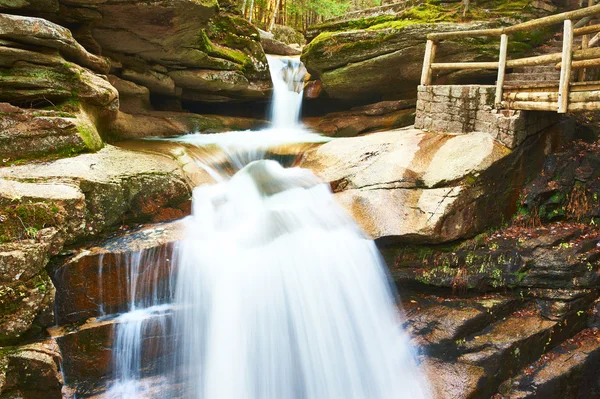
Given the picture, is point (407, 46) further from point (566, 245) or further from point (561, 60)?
point (566, 245)

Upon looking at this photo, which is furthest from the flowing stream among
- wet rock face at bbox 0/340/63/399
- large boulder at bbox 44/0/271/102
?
large boulder at bbox 44/0/271/102

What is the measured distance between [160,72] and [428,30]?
694 cm

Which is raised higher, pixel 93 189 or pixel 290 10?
pixel 290 10

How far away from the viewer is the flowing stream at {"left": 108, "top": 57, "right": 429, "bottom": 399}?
5.44 metres

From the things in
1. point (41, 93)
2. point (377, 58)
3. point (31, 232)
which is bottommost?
point (31, 232)

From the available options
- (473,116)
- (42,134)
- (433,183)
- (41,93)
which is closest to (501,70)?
(473,116)

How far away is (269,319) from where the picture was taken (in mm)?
→ 5816

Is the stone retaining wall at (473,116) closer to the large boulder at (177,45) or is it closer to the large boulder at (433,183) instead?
the large boulder at (433,183)

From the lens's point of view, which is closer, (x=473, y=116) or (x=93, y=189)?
(x=93, y=189)

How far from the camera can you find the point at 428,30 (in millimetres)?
9938

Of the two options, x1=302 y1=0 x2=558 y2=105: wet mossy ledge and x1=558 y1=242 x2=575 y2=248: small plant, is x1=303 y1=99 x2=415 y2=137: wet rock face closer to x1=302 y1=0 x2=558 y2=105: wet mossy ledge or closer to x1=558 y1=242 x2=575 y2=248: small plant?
x1=302 y1=0 x2=558 y2=105: wet mossy ledge

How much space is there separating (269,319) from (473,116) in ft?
17.9

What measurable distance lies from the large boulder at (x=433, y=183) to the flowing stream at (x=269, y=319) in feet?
2.01

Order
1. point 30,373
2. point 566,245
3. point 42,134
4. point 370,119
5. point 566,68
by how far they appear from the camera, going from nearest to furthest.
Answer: point 30,373 → point 566,68 → point 42,134 → point 566,245 → point 370,119
